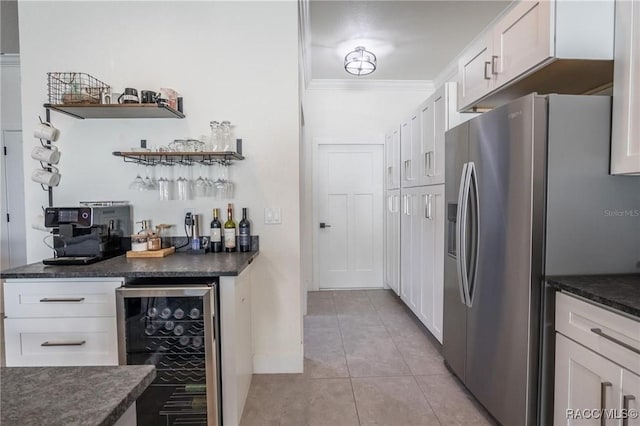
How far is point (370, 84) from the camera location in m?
4.58

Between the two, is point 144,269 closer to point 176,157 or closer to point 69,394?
point 176,157

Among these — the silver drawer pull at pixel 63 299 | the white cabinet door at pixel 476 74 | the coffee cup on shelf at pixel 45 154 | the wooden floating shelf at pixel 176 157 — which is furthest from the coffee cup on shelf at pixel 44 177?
the white cabinet door at pixel 476 74

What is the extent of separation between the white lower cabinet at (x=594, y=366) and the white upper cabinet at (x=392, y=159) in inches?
103

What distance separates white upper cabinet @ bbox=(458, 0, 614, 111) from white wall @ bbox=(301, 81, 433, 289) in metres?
2.29

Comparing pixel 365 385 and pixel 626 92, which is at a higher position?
pixel 626 92

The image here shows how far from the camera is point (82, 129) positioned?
2494 mm

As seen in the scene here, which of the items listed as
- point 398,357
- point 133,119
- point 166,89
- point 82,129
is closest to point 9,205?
point 82,129

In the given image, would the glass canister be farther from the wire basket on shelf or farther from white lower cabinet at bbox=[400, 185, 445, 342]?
white lower cabinet at bbox=[400, 185, 445, 342]

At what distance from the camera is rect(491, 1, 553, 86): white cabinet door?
1.66 meters

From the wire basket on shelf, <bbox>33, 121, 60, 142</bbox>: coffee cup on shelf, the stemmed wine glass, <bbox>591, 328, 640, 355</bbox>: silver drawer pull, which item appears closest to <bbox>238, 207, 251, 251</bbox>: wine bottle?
the stemmed wine glass

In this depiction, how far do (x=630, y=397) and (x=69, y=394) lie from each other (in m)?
1.66

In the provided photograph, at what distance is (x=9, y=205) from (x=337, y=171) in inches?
151

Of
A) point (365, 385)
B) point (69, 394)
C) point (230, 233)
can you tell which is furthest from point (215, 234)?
point (69, 394)

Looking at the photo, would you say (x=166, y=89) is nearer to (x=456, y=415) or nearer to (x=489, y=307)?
(x=489, y=307)
